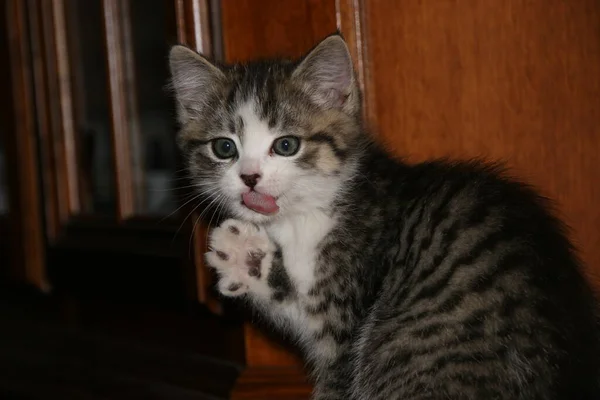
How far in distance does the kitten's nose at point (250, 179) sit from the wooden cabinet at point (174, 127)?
0.75ft

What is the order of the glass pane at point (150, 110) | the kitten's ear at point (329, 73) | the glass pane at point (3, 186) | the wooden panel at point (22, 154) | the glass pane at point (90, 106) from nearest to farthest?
the kitten's ear at point (329, 73) → the glass pane at point (150, 110) → the glass pane at point (90, 106) → the wooden panel at point (22, 154) → the glass pane at point (3, 186)

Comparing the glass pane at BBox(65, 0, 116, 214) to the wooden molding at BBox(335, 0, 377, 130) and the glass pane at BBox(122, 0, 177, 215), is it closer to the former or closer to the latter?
the glass pane at BBox(122, 0, 177, 215)

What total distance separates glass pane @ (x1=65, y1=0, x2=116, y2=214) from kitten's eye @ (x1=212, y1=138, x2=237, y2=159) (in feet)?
1.37

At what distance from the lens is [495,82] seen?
4.33 feet

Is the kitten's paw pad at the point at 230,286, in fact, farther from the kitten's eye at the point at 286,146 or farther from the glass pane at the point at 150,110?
the glass pane at the point at 150,110

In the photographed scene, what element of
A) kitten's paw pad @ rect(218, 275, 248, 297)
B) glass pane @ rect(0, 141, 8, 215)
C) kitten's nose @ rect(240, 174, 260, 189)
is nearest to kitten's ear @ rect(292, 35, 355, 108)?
kitten's nose @ rect(240, 174, 260, 189)

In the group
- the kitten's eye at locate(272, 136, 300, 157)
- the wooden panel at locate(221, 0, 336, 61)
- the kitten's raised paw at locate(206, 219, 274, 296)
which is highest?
the wooden panel at locate(221, 0, 336, 61)

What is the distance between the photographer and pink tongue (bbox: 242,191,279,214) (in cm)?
126

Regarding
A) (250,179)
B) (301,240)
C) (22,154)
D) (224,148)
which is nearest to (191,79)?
(224,148)

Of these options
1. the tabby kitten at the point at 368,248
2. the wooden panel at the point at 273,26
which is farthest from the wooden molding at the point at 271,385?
the wooden panel at the point at 273,26

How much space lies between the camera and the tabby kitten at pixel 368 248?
3.41ft

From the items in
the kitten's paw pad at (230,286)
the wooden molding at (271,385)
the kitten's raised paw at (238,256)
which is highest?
the kitten's raised paw at (238,256)

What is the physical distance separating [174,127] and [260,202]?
45 centimetres

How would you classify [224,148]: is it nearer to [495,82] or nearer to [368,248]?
[368,248]
